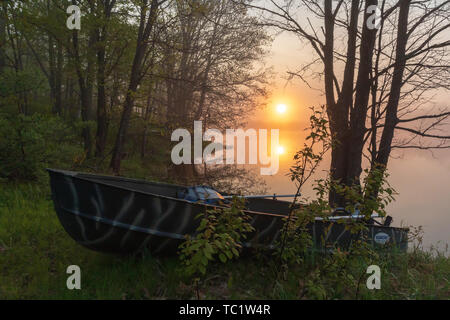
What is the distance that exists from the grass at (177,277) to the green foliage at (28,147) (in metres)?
3.41

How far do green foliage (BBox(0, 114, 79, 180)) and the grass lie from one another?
341cm

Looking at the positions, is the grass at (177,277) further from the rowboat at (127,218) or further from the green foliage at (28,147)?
the green foliage at (28,147)

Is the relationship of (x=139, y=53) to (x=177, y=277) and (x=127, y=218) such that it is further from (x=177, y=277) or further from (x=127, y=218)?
(x=177, y=277)

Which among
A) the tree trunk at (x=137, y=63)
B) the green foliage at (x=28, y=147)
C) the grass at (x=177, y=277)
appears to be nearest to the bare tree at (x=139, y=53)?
the tree trunk at (x=137, y=63)

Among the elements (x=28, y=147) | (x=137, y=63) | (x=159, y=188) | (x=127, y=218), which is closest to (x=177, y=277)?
(x=127, y=218)

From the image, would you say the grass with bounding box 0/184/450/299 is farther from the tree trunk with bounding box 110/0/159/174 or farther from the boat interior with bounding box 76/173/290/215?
the tree trunk with bounding box 110/0/159/174

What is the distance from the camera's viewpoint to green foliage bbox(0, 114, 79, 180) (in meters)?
8.47

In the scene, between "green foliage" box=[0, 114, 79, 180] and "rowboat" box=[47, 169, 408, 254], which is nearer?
"rowboat" box=[47, 169, 408, 254]

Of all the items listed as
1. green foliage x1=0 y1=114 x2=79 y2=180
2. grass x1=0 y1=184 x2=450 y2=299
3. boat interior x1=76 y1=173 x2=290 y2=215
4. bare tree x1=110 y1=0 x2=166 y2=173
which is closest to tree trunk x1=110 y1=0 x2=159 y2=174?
bare tree x1=110 y1=0 x2=166 y2=173

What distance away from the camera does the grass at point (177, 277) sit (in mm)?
4051

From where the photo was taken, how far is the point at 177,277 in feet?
14.4

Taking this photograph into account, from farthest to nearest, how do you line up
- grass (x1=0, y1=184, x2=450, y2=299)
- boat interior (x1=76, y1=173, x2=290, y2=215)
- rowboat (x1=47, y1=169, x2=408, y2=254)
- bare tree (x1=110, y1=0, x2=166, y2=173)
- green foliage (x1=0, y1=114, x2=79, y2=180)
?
bare tree (x1=110, y1=0, x2=166, y2=173)
green foliage (x1=0, y1=114, x2=79, y2=180)
boat interior (x1=76, y1=173, x2=290, y2=215)
rowboat (x1=47, y1=169, x2=408, y2=254)
grass (x1=0, y1=184, x2=450, y2=299)

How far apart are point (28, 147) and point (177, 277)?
694cm
